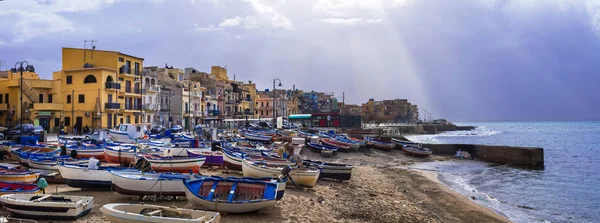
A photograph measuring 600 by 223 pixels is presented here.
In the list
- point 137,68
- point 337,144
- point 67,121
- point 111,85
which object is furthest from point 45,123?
point 337,144

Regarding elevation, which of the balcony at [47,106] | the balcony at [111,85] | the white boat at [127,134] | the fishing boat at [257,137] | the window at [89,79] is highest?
the window at [89,79]

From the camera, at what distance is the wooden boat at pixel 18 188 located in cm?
1402

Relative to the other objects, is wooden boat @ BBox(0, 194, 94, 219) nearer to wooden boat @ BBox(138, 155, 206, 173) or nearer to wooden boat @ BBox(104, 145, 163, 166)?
wooden boat @ BBox(138, 155, 206, 173)

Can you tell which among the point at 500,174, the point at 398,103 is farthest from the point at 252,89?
the point at 398,103

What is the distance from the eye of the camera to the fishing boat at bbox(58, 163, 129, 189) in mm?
16984

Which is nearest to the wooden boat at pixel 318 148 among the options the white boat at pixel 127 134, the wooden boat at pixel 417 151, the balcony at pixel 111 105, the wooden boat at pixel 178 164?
the wooden boat at pixel 417 151

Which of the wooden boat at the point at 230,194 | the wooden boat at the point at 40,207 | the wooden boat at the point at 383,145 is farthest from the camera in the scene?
the wooden boat at the point at 383,145

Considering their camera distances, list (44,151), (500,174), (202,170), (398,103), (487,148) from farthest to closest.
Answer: (398,103), (487,148), (500,174), (44,151), (202,170)

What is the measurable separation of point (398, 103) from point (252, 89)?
3968 inches

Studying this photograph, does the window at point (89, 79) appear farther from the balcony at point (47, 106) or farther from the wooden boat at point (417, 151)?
the wooden boat at point (417, 151)

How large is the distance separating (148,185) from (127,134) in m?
26.0

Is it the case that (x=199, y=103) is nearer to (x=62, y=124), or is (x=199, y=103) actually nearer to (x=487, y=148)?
(x=62, y=124)

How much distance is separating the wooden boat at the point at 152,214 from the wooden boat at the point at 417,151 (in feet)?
129

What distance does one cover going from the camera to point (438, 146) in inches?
2074
